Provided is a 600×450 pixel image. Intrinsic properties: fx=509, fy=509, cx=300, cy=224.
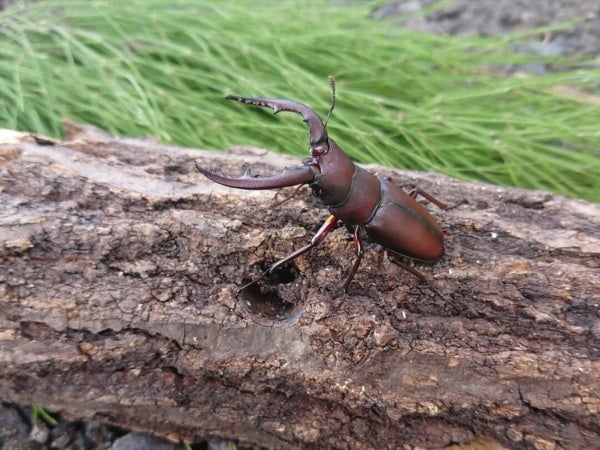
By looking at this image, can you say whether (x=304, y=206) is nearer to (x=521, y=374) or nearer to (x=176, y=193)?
(x=176, y=193)

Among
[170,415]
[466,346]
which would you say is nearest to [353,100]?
[466,346]

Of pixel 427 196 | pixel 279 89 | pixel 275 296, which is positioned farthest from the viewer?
pixel 279 89

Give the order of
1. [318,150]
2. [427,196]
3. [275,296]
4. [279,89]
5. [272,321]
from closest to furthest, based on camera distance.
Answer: [272,321] < [275,296] < [318,150] < [427,196] < [279,89]

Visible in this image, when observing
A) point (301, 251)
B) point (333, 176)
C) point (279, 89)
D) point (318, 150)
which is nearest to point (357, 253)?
point (301, 251)

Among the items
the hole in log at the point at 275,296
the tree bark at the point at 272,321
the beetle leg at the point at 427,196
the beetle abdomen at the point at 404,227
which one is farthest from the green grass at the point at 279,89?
the hole in log at the point at 275,296

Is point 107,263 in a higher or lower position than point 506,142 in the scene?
lower

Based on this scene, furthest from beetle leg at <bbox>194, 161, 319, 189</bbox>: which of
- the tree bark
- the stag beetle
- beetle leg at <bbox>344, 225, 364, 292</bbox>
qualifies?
beetle leg at <bbox>344, 225, 364, 292</bbox>

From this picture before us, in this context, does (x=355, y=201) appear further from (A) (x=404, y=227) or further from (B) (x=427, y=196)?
(B) (x=427, y=196)
